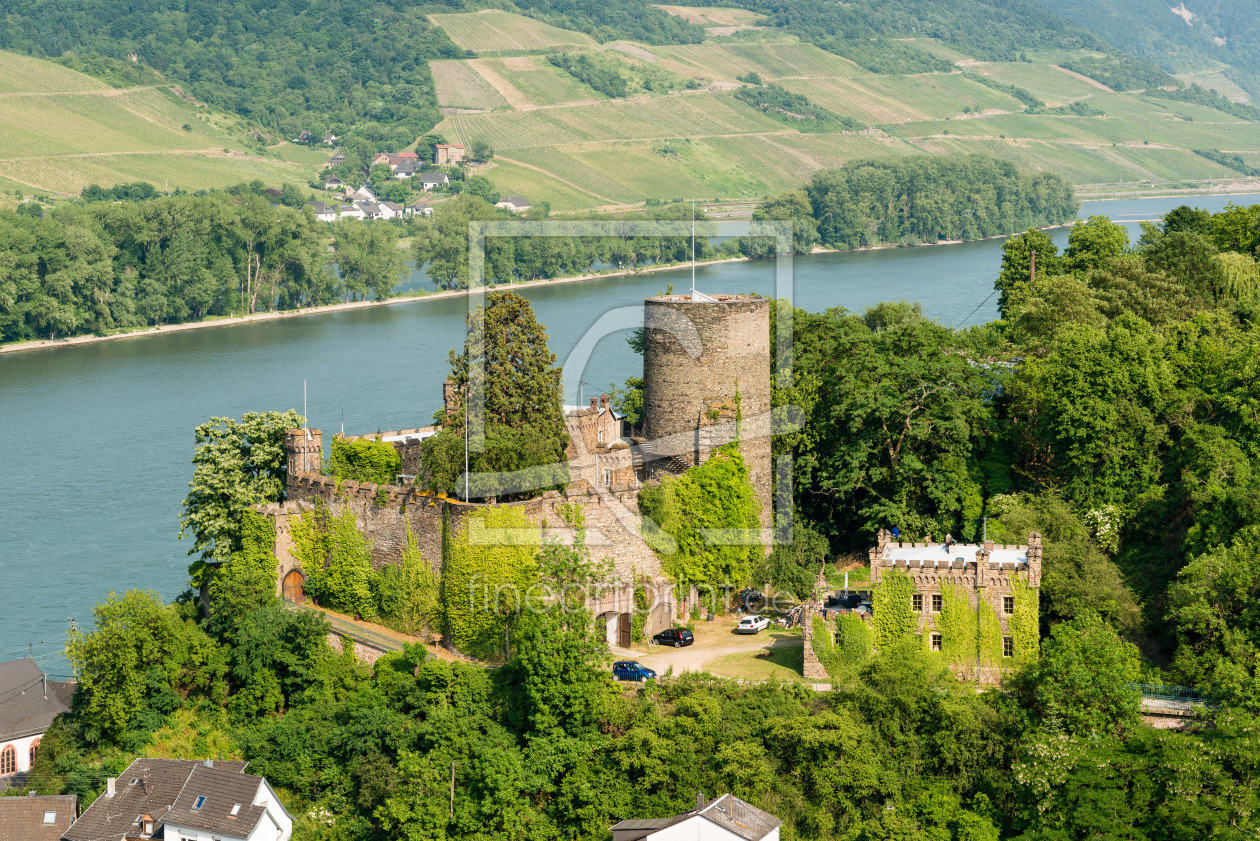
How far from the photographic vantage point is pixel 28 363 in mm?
88188

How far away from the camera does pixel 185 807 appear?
114ft

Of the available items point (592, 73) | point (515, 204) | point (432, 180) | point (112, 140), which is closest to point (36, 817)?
point (515, 204)

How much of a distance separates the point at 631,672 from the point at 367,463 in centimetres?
997

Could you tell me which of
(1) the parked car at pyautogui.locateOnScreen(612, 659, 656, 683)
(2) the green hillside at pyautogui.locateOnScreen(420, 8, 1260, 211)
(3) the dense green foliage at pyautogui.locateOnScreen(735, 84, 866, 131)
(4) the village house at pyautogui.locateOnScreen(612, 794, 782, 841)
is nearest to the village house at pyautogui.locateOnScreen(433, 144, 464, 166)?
(2) the green hillside at pyautogui.locateOnScreen(420, 8, 1260, 211)

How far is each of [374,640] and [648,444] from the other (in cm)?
Result: 774

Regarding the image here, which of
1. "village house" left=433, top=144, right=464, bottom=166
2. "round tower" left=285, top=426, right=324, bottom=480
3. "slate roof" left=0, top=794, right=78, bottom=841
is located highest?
"village house" left=433, top=144, right=464, bottom=166

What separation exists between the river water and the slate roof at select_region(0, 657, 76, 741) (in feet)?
6.48

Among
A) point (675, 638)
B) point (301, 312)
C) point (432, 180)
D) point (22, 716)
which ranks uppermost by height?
point (432, 180)

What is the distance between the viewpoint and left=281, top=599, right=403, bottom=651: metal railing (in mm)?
33969

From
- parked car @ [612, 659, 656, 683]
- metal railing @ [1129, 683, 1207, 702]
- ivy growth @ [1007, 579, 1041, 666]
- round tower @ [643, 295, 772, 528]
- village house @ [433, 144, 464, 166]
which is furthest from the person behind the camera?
village house @ [433, 144, 464, 166]

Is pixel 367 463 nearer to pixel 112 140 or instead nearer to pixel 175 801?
pixel 175 801

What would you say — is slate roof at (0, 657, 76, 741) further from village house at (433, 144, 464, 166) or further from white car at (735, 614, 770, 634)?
village house at (433, 144, 464, 166)

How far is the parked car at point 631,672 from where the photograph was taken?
3105 centimetres

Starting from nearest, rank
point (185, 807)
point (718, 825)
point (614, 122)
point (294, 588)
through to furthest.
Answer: point (718, 825) → point (185, 807) → point (294, 588) → point (614, 122)
